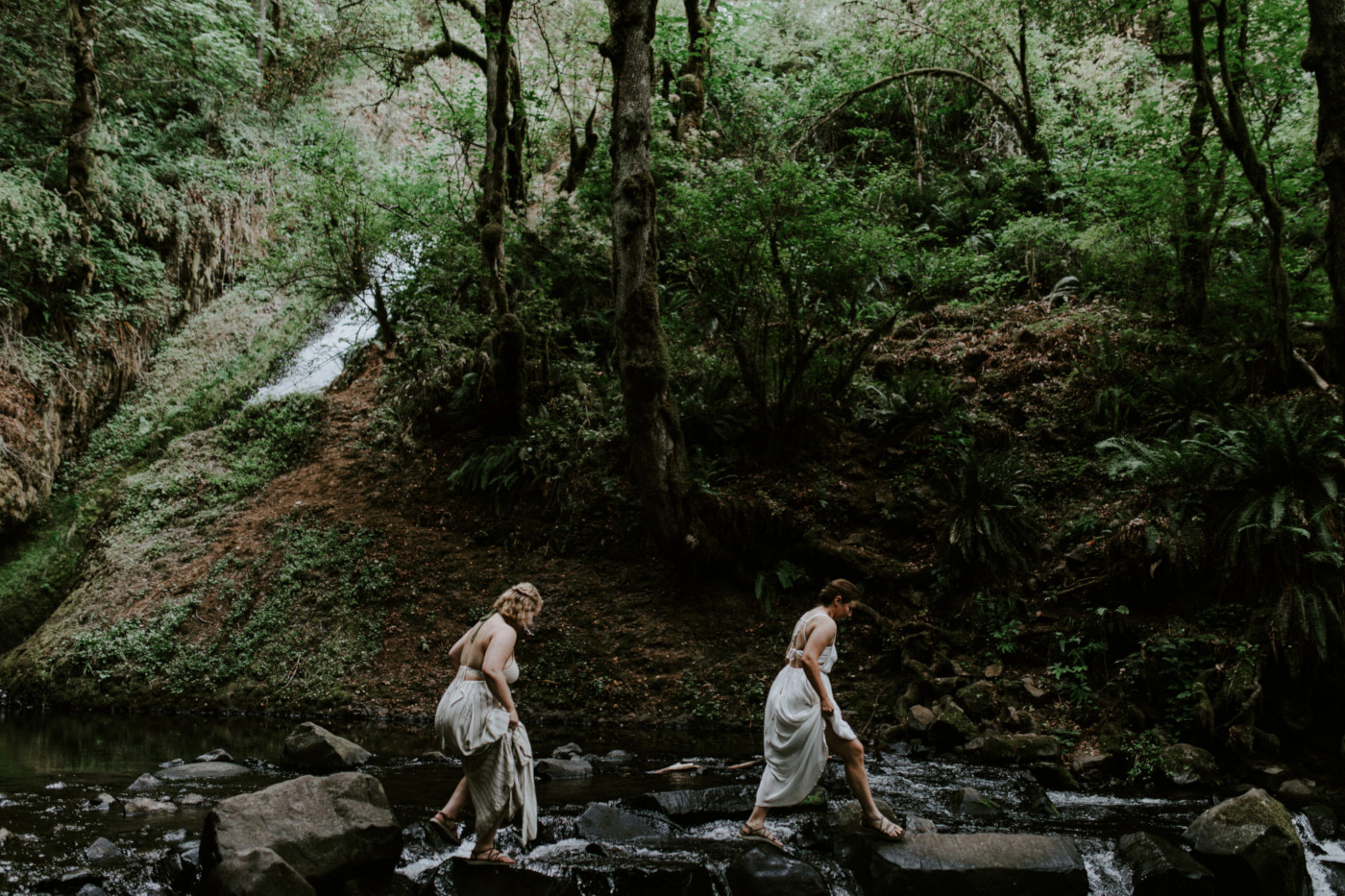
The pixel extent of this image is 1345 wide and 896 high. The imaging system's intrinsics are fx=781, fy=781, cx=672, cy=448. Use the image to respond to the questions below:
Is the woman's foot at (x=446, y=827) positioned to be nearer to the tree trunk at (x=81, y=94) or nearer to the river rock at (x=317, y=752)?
the river rock at (x=317, y=752)

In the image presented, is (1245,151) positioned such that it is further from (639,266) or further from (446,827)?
(446,827)

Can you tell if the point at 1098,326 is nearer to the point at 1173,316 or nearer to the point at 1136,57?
the point at 1173,316

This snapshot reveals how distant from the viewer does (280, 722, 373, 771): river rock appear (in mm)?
7312

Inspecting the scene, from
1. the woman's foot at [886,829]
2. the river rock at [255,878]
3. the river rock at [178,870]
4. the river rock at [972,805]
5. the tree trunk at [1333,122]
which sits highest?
the tree trunk at [1333,122]

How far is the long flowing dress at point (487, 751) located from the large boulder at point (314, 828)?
62 cm

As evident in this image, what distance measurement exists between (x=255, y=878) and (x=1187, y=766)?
294 inches

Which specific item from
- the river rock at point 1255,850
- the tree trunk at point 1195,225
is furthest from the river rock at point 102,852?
the tree trunk at point 1195,225

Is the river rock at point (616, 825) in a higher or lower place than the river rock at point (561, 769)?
higher

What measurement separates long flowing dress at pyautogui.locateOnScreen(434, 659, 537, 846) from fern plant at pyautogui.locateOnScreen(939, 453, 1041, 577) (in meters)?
6.92

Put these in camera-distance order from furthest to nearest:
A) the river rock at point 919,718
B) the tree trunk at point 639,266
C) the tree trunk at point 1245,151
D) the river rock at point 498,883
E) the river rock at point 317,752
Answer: the tree trunk at point 639,266 → the tree trunk at point 1245,151 → the river rock at point 919,718 → the river rock at point 317,752 → the river rock at point 498,883

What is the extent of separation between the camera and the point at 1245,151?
9.40 meters

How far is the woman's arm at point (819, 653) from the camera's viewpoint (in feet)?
17.7

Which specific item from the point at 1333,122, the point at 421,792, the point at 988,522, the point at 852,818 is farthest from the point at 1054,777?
the point at 1333,122

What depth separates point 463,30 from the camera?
20.6 metres
